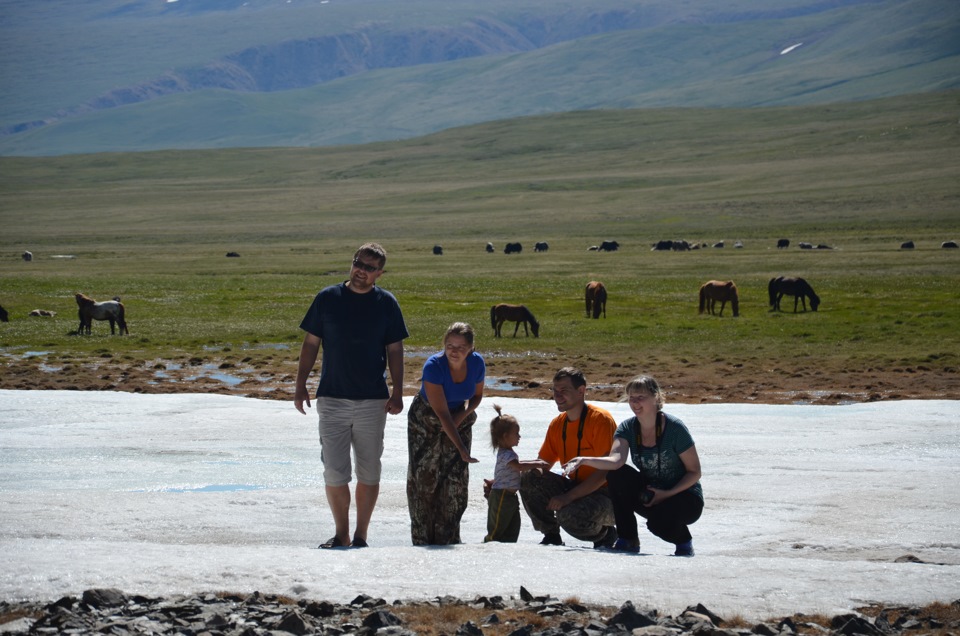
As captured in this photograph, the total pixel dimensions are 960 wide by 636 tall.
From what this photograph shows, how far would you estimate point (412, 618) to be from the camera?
722 centimetres

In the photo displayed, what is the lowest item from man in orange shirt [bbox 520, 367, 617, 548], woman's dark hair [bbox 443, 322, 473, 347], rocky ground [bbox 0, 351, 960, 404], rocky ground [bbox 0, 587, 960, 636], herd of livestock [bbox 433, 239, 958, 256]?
rocky ground [bbox 0, 351, 960, 404]

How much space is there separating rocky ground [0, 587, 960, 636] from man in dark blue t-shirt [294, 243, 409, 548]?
185cm

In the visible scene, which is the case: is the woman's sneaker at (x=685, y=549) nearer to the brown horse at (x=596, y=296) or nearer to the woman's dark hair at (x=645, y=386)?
the woman's dark hair at (x=645, y=386)

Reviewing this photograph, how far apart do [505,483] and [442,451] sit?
66cm

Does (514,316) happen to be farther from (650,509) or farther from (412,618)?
(412,618)

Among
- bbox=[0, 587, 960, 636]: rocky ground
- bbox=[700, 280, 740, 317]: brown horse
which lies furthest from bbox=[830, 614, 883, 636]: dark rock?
bbox=[700, 280, 740, 317]: brown horse

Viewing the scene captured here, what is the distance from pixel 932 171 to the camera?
129 meters

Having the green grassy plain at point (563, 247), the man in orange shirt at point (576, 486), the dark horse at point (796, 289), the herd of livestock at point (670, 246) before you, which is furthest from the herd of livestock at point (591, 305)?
the herd of livestock at point (670, 246)

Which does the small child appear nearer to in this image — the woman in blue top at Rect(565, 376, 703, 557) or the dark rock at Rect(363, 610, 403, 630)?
the woman in blue top at Rect(565, 376, 703, 557)

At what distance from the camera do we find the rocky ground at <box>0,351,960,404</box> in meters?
20.7

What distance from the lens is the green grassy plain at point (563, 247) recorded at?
2970 cm

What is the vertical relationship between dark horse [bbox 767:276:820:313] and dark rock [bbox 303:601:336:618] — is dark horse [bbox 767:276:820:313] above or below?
above

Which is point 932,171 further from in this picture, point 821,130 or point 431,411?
point 431,411

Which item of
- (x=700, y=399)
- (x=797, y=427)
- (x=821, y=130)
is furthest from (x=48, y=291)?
(x=821, y=130)
